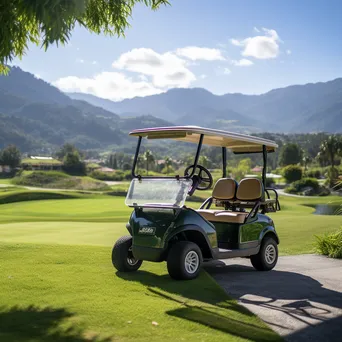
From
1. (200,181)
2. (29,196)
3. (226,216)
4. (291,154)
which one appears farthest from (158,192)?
(291,154)

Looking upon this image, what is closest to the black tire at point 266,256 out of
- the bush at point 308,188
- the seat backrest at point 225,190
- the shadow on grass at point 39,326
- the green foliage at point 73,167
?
the seat backrest at point 225,190

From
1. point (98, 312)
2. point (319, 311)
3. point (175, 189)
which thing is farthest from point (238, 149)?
point (98, 312)

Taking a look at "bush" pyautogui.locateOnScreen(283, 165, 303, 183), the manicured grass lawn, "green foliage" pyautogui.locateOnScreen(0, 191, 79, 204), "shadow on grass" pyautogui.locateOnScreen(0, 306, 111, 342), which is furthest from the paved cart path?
"bush" pyautogui.locateOnScreen(283, 165, 303, 183)

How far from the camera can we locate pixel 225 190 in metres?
9.31

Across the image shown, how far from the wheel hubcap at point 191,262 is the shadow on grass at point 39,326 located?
87.8 inches

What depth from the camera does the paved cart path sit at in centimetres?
518

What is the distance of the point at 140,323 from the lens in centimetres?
506

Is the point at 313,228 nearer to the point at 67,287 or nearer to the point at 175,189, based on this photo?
the point at 175,189

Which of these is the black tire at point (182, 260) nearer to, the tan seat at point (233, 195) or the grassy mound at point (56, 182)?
the tan seat at point (233, 195)

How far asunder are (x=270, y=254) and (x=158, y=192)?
2.76 meters

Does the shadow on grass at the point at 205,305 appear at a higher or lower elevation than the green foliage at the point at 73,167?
lower

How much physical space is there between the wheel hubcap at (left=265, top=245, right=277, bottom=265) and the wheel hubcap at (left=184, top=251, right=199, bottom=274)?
202 centimetres

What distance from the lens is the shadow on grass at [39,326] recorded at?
453 cm

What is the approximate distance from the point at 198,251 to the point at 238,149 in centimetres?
297
